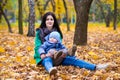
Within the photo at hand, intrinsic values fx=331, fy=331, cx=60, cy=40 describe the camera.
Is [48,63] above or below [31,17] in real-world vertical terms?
below

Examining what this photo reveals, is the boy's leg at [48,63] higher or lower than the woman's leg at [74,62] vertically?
higher

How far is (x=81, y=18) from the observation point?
12.9 m

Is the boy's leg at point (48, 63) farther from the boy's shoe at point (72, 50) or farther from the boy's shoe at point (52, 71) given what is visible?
the boy's shoe at point (72, 50)

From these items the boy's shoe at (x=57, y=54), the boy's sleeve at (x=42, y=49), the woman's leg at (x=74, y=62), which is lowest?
the woman's leg at (x=74, y=62)

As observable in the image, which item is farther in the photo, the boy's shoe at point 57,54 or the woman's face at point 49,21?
the woman's face at point 49,21

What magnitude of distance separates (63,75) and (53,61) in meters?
0.81

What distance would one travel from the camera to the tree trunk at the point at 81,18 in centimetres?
1277

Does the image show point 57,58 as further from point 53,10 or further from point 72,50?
point 53,10

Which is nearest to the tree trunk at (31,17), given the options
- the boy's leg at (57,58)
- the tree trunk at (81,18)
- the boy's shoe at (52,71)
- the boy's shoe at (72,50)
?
the tree trunk at (81,18)

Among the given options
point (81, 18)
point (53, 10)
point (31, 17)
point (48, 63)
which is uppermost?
point (81, 18)

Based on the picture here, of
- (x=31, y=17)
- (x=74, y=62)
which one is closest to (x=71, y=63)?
(x=74, y=62)

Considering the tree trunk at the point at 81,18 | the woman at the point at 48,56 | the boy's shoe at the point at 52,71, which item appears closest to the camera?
the boy's shoe at the point at 52,71

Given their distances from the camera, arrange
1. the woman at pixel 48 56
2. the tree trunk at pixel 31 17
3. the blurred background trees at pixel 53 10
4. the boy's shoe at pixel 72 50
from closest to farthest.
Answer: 1. the woman at pixel 48 56
2. the boy's shoe at pixel 72 50
3. the tree trunk at pixel 31 17
4. the blurred background trees at pixel 53 10

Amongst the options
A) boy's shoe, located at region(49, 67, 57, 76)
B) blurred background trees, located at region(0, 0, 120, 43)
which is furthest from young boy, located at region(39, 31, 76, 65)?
blurred background trees, located at region(0, 0, 120, 43)
